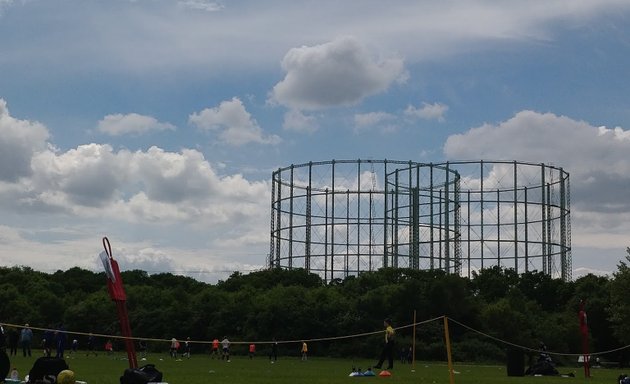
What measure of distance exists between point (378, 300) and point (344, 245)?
78.9ft

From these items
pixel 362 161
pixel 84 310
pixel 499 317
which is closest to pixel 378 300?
pixel 499 317

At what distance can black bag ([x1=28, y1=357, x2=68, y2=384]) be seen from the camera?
1581 centimetres

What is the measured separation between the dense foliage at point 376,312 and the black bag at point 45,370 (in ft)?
118

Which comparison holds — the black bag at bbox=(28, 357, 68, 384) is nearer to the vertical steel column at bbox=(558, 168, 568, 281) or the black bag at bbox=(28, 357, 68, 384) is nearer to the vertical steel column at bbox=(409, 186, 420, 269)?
the vertical steel column at bbox=(409, 186, 420, 269)

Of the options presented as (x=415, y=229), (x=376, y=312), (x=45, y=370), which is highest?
(x=415, y=229)

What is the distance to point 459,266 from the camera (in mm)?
75688

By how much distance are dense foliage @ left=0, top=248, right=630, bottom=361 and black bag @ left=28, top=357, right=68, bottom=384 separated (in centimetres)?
3589

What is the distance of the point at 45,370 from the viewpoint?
630 inches

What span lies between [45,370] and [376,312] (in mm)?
43249

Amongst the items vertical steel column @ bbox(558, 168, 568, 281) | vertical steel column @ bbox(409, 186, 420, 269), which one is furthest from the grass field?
vertical steel column @ bbox(558, 168, 568, 281)

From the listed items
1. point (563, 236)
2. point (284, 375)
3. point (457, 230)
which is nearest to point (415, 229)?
point (457, 230)

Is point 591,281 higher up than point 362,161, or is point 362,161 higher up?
point 362,161

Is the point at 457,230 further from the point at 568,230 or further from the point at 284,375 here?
the point at 284,375

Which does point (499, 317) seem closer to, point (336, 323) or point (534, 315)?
point (534, 315)
